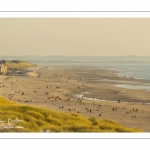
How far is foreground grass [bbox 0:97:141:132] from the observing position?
1564 cm

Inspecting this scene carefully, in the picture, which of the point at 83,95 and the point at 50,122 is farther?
the point at 83,95

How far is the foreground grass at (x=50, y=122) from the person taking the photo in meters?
15.6

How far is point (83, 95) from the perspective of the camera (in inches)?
1132

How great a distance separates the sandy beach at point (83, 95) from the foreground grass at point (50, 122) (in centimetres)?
334

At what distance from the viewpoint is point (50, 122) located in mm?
16609

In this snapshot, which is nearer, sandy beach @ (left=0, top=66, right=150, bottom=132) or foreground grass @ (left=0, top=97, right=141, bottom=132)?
foreground grass @ (left=0, top=97, right=141, bottom=132)

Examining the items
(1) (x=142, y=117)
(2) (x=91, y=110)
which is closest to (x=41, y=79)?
(2) (x=91, y=110)

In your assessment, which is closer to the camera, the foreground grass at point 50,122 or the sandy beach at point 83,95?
the foreground grass at point 50,122

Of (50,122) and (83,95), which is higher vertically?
(83,95)

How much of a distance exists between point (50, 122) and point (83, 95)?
40.5 ft

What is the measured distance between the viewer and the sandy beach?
73.4 feet

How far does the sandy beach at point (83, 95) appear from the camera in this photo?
73.4 ft

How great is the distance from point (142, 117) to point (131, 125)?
216 cm

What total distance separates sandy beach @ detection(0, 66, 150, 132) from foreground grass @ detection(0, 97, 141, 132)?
3336 mm
